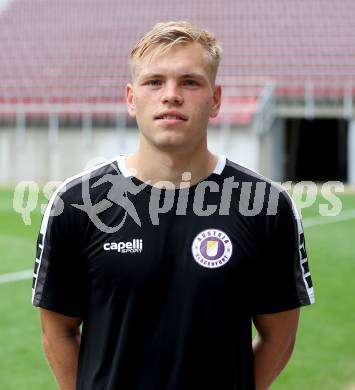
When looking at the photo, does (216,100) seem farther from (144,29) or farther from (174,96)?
(144,29)

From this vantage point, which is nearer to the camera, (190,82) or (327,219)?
(190,82)

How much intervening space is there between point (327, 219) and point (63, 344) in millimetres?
11662

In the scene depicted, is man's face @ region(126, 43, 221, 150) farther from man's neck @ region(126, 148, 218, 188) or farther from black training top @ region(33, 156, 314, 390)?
black training top @ region(33, 156, 314, 390)

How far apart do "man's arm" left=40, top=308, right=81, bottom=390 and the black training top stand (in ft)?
0.38

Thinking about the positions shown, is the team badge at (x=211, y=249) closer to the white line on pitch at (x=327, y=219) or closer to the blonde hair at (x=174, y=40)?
the blonde hair at (x=174, y=40)

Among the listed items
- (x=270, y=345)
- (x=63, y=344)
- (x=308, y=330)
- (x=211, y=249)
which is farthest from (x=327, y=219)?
(x=211, y=249)

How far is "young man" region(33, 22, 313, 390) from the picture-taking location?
200 cm

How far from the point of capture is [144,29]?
27.7m

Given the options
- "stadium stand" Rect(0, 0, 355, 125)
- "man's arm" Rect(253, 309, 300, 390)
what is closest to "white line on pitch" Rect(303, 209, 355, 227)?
"stadium stand" Rect(0, 0, 355, 125)

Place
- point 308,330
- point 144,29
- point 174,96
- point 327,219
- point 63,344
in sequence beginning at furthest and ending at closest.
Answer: point 144,29, point 327,219, point 308,330, point 63,344, point 174,96

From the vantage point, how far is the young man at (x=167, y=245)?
2.00 m

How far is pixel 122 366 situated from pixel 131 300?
0.59 feet

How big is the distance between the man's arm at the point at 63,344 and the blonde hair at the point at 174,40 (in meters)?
0.76

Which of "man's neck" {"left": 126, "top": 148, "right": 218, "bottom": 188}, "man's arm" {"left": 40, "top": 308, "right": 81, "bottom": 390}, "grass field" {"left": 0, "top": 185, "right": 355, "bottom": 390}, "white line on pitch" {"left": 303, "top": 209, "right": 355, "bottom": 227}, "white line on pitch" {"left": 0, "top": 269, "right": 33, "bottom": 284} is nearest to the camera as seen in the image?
"man's neck" {"left": 126, "top": 148, "right": 218, "bottom": 188}
